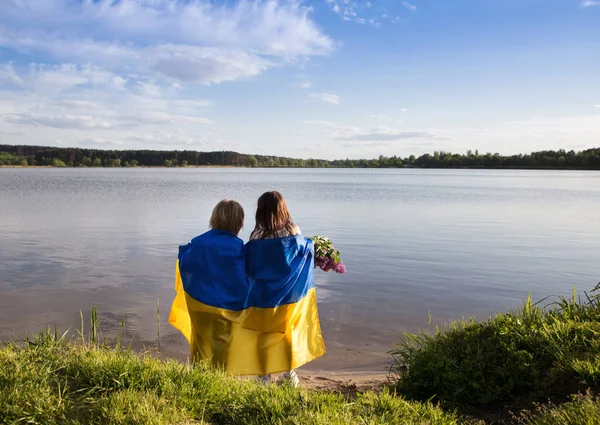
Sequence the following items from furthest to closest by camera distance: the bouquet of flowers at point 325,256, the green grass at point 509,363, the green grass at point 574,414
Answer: the bouquet of flowers at point 325,256 → the green grass at point 509,363 → the green grass at point 574,414

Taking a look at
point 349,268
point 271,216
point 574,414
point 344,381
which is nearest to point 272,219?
point 271,216

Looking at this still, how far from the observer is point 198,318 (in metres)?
4.94

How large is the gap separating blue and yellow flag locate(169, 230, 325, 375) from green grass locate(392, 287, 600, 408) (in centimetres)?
130

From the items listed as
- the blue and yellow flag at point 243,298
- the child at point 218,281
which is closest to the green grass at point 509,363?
the blue and yellow flag at point 243,298

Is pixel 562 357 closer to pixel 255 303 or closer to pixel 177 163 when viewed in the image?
pixel 255 303

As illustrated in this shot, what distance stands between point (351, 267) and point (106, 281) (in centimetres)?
551

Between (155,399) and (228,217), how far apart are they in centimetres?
184

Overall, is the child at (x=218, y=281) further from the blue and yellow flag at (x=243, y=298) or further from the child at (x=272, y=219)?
the child at (x=272, y=219)

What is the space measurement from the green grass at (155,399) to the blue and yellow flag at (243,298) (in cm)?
67

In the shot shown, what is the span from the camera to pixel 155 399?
352 cm

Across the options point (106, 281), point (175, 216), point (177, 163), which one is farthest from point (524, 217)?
point (177, 163)

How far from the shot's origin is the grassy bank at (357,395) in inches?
133

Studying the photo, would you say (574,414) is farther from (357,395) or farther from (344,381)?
(344,381)

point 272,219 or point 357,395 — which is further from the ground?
point 272,219
